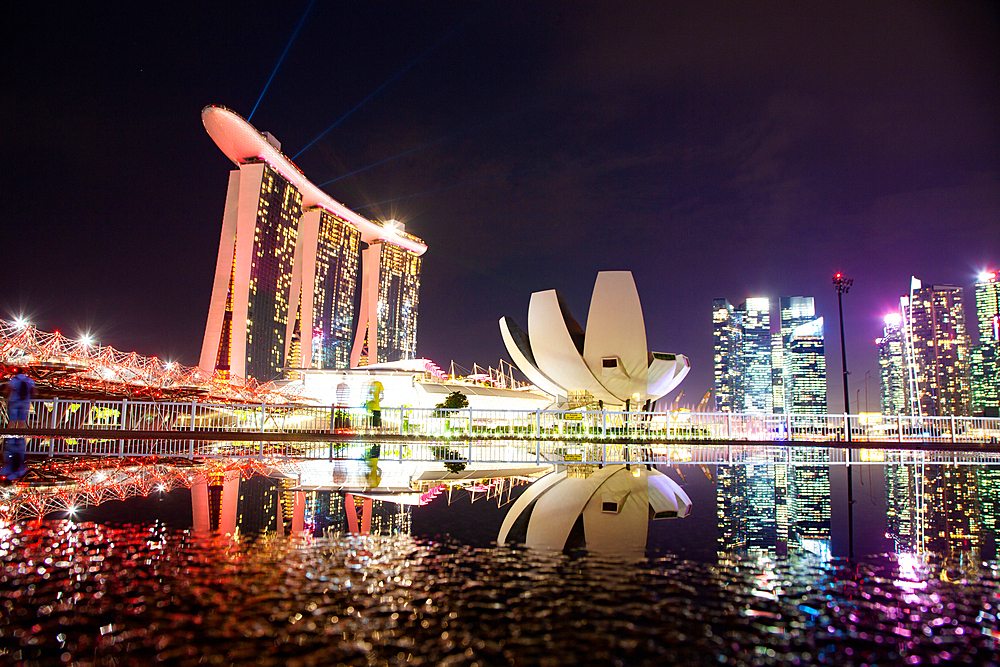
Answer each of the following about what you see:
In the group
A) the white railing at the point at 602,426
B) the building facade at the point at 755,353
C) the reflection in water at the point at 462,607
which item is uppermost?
the building facade at the point at 755,353

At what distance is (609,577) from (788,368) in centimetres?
13354

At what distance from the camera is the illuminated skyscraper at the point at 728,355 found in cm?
14375

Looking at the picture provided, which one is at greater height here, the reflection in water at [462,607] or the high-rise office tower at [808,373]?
the high-rise office tower at [808,373]

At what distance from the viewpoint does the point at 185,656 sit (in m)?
2.32

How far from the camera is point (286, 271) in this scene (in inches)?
3059

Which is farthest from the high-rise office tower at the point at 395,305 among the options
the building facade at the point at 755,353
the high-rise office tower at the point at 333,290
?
the building facade at the point at 755,353

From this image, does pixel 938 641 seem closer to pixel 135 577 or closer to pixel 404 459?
pixel 135 577

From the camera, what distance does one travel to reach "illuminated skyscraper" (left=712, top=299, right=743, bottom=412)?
472 ft

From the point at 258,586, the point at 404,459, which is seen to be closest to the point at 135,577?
the point at 258,586

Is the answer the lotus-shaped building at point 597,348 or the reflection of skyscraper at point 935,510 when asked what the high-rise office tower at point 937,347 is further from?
the reflection of skyscraper at point 935,510

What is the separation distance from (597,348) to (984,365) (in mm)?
83121

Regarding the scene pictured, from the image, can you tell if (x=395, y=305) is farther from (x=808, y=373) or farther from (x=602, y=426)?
(x=602, y=426)

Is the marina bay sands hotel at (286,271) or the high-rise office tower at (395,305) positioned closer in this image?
the marina bay sands hotel at (286,271)

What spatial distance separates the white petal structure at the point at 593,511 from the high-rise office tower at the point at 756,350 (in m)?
145
